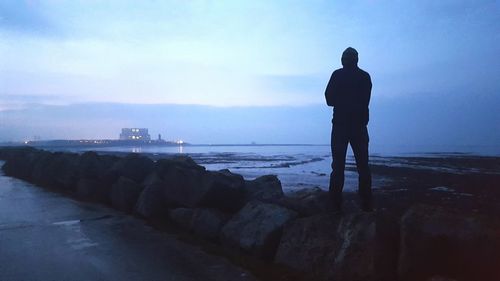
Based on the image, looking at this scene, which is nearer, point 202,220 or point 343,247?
point 343,247

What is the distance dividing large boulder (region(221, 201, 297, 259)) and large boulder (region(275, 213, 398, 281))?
27 cm

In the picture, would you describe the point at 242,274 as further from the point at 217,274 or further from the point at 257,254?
the point at 257,254

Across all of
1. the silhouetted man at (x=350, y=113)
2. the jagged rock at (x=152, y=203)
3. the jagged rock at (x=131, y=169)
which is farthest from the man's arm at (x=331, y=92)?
the jagged rock at (x=131, y=169)

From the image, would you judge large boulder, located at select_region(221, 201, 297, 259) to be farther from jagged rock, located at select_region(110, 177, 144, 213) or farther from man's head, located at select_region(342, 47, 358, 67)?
jagged rock, located at select_region(110, 177, 144, 213)

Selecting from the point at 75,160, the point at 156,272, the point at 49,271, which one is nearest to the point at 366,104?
the point at 156,272

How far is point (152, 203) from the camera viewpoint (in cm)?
822

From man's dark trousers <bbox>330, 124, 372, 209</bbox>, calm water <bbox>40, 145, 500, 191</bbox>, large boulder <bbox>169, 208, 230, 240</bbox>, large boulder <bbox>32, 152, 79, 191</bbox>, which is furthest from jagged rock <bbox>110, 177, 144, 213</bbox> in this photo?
calm water <bbox>40, 145, 500, 191</bbox>

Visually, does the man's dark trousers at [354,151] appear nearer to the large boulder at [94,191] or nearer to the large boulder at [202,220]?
the large boulder at [202,220]

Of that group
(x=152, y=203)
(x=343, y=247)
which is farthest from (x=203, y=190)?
(x=343, y=247)

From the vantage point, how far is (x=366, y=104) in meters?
5.79

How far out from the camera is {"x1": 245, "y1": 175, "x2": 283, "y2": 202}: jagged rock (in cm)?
816

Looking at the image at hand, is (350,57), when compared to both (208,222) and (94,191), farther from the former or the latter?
(94,191)

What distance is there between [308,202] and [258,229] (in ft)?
4.08

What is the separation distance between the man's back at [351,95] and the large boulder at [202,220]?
2497mm
